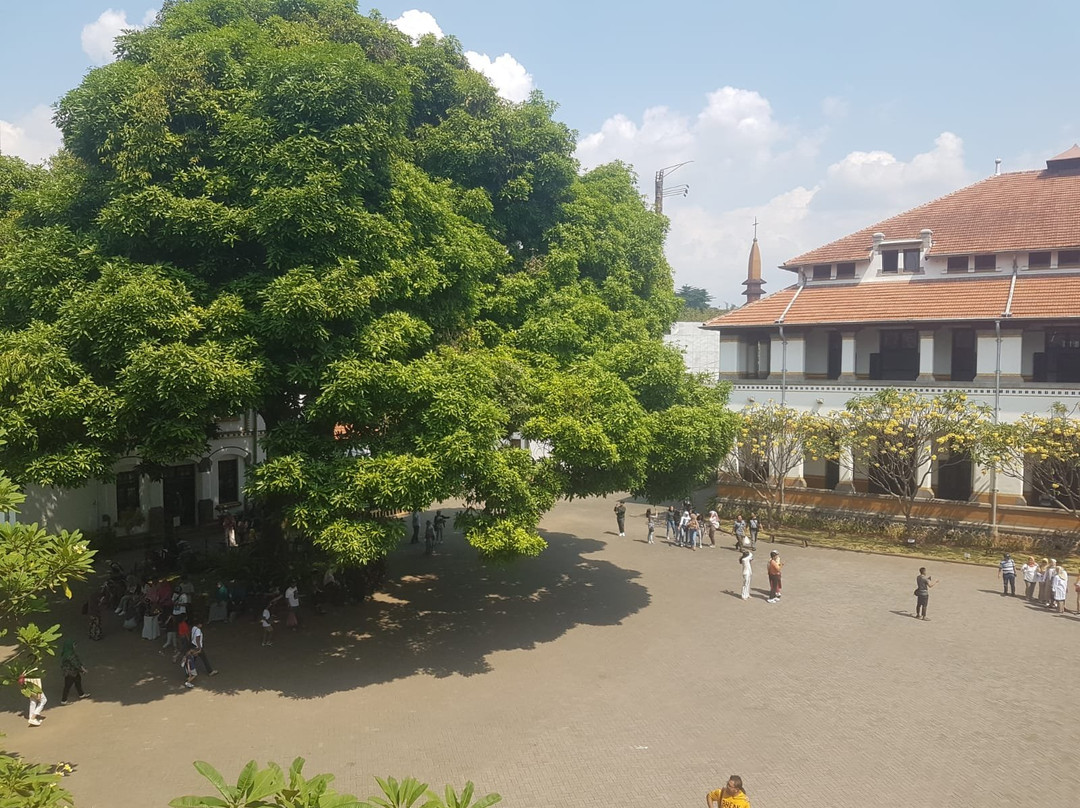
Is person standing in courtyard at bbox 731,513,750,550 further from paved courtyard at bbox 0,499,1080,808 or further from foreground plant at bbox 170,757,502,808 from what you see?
foreground plant at bbox 170,757,502,808

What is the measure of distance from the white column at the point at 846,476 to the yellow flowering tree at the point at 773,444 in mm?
1486

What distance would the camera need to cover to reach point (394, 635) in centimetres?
1677

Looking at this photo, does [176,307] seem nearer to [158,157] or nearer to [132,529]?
[158,157]

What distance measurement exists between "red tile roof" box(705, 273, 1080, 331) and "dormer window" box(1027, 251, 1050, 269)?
14.9 inches

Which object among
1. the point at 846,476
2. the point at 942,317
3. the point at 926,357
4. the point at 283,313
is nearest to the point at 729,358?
the point at 846,476

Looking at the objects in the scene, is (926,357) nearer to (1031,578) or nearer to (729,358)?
(729,358)

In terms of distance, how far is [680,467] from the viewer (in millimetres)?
17188

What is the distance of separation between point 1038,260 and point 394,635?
972 inches

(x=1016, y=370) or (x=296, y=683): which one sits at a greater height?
(x=1016, y=370)

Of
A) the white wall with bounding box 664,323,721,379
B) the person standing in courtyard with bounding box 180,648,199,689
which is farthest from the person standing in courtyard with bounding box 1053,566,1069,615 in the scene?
the white wall with bounding box 664,323,721,379

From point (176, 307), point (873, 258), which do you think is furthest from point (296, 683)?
point (873, 258)

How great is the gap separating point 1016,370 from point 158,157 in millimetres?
25715

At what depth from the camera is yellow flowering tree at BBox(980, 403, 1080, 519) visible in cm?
2227

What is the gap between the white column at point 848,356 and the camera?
27.6 m
